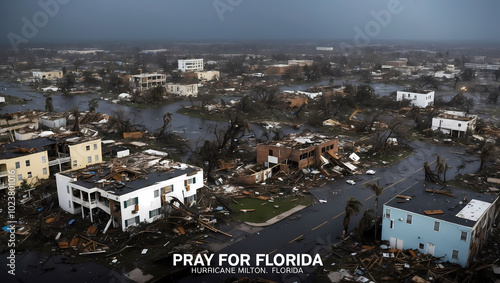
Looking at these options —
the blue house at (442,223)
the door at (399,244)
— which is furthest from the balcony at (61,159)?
the door at (399,244)

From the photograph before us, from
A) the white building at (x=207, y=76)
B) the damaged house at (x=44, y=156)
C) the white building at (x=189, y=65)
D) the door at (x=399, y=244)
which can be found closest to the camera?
the door at (x=399, y=244)

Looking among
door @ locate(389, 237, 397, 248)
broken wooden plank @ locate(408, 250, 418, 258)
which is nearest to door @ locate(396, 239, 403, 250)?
door @ locate(389, 237, 397, 248)

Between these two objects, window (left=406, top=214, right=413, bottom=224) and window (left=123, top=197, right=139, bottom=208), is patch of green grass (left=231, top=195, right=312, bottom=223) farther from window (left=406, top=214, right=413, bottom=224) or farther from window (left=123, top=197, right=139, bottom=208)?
window (left=406, top=214, right=413, bottom=224)

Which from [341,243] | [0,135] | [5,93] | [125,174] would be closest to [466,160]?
[341,243]

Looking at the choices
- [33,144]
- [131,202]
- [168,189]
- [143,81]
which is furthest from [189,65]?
[131,202]

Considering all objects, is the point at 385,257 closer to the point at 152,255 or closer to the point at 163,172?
the point at 152,255

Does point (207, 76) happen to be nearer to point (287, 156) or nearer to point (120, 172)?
point (287, 156)

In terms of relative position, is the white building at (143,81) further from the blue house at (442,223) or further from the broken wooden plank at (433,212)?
the broken wooden plank at (433,212)
